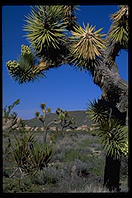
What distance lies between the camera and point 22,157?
550 cm

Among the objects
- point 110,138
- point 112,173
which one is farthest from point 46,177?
point 110,138

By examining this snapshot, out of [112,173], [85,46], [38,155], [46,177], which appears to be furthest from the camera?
[46,177]

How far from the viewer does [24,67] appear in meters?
5.93

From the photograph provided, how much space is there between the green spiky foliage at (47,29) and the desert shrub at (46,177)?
2.87 metres

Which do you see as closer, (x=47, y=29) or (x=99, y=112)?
(x=47, y=29)

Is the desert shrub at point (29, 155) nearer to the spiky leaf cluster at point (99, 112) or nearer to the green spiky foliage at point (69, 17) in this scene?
the spiky leaf cluster at point (99, 112)

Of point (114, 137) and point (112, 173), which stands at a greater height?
point (114, 137)

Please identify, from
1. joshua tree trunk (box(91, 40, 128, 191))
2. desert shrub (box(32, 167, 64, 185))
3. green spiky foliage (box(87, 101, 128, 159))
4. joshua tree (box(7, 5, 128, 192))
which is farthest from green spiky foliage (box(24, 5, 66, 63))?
desert shrub (box(32, 167, 64, 185))

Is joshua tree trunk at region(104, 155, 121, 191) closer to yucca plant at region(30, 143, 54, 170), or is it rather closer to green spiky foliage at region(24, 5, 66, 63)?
yucca plant at region(30, 143, 54, 170)

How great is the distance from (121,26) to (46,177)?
12.6ft

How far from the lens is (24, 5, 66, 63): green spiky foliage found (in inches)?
194

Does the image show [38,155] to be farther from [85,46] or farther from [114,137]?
[85,46]

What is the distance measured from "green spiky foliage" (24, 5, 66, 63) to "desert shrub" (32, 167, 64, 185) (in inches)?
113
